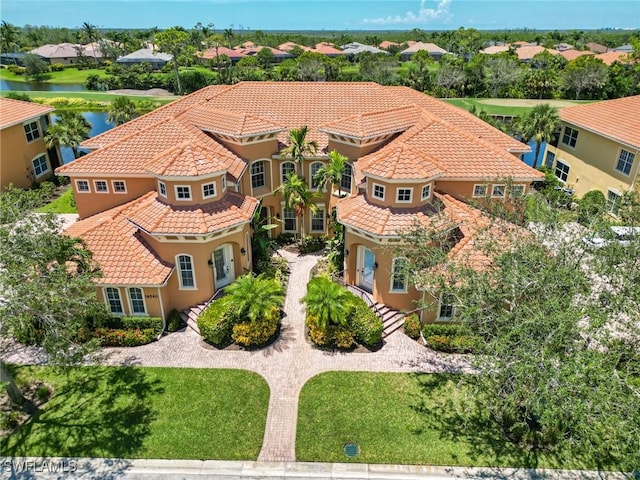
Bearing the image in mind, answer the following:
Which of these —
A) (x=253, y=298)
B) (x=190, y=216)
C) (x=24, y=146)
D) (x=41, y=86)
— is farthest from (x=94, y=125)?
(x=41, y=86)

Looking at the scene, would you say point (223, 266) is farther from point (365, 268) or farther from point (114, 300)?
point (365, 268)

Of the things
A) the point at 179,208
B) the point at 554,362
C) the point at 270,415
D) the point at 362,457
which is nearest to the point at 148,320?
the point at 179,208

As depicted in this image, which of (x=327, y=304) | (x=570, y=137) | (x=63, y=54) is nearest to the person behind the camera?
(x=327, y=304)

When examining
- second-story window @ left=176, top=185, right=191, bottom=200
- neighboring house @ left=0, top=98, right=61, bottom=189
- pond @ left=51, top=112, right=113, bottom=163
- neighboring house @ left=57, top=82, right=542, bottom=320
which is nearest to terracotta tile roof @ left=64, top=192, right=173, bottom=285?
neighboring house @ left=57, top=82, right=542, bottom=320

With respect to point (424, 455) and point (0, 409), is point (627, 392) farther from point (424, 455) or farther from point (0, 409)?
point (0, 409)

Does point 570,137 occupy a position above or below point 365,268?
above

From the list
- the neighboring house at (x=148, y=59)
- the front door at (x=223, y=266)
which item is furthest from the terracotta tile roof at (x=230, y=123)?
the neighboring house at (x=148, y=59)

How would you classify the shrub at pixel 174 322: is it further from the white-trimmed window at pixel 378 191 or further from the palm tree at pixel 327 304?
the white-trimmed window at pixel 378 191
